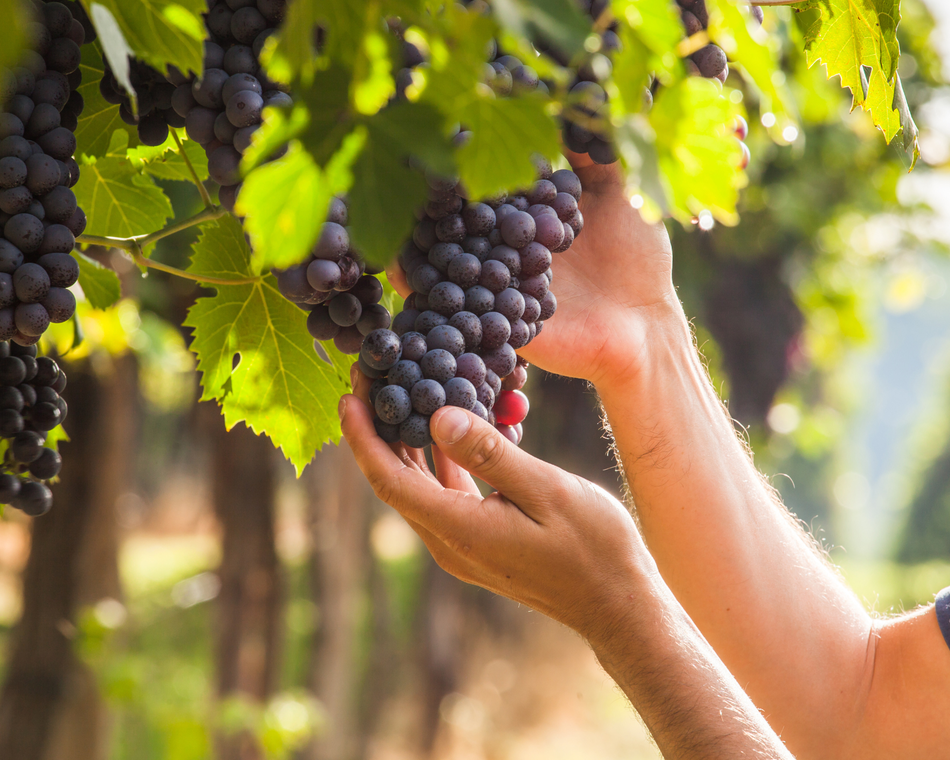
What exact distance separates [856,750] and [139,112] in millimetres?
1627

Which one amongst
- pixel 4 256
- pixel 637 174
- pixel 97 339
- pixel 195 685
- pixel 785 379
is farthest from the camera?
pixel 195 685

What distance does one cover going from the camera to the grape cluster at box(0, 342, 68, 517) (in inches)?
32.5

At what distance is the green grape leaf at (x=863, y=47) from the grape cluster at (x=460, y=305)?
0.34m

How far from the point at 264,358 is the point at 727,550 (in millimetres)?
946

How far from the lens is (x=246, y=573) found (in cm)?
413

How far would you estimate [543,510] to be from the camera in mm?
867

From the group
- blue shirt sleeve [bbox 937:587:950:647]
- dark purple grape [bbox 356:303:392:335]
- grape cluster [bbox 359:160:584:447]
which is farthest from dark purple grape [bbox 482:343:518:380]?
Result: blue shirt sleeve [bbox 937:587:950:647]

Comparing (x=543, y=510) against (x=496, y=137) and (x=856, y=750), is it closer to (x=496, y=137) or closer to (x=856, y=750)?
(x=496, y=137)

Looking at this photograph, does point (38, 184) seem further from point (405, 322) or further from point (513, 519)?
point (513, 519)

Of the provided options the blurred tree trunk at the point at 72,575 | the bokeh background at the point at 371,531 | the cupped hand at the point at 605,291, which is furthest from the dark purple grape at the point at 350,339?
the blurred tree trunk at the point at 72,575

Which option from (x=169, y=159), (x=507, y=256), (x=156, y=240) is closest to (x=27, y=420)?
(x=156, y=240)

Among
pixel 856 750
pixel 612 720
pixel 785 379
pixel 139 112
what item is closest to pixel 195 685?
pixel 612 720

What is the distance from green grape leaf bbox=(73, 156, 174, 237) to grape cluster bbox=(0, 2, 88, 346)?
0.29 m

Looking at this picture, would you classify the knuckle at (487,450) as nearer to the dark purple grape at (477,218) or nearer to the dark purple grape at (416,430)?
the dark purple grape at (416,430)
